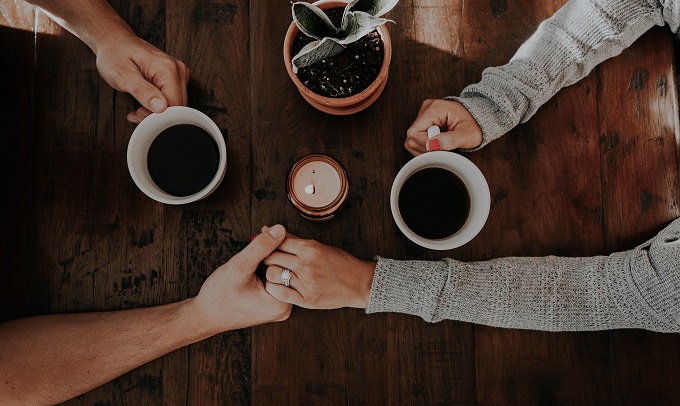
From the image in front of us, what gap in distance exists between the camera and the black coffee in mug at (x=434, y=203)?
3.13 ft

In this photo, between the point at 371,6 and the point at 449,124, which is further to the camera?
the point at 449,124

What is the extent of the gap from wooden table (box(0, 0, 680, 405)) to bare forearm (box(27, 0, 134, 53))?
7 centimetres

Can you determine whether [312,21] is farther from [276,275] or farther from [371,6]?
[276,275]

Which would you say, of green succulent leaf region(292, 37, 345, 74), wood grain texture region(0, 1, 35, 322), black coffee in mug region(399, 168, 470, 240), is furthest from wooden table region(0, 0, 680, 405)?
green succulent leaf region(292, 37, 345, 74)

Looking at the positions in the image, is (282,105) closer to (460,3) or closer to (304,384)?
(460,3)

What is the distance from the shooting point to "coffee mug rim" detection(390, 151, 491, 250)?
0.88 m

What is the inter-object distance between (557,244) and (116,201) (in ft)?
3.19

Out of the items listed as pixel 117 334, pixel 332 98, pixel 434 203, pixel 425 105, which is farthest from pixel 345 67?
pixel 117 334

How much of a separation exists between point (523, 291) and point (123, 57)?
96 centimetres

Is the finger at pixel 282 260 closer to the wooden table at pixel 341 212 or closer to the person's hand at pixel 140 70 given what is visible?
the wooden table at pixel 341 212

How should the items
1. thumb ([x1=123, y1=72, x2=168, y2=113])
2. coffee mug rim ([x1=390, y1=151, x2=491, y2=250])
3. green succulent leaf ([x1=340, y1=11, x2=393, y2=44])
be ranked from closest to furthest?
green succulent leaf ([x1=340, y1=11, x2=393, y2=44]) → coffee mug rim ([x1=390, y1=151, x2=491, y2=250]) → thumb ([x1=123, y1=72, x2=168, y2=113])

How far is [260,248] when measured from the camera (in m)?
0.96

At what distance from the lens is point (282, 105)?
1076 millimetres

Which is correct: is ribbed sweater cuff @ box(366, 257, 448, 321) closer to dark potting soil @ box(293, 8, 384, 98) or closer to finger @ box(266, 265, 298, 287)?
finger @ box(266, 265, 298, 287)
